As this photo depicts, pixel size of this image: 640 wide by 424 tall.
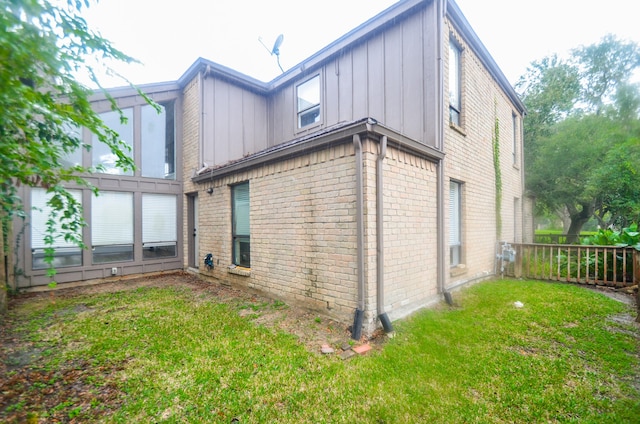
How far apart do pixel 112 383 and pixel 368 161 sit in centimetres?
394

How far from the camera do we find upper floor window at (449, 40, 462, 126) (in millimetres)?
6211

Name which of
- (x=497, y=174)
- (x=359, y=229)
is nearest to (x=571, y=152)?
(x=497, y=174)

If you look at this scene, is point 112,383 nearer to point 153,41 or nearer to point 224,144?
point 153,41

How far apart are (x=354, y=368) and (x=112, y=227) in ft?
25.5

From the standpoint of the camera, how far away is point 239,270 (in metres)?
6.30

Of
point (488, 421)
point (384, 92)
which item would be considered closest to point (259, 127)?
point (384, 92)

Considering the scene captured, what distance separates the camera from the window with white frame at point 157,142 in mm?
8211

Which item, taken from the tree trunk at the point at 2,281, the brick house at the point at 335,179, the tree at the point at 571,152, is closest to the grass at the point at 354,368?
the tree trunk at the point at 2,281

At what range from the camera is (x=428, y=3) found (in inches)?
215

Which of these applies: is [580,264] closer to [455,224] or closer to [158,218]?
[455,224]

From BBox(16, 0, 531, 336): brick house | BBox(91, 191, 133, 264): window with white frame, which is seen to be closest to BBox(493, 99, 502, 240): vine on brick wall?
BBox(16, 0, 531, 336): brick house

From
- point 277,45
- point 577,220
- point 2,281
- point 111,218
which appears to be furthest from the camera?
point 577,220

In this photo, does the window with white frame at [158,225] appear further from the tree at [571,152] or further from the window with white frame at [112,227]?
the tree at [571,152]

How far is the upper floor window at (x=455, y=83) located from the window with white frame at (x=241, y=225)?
5073mm
